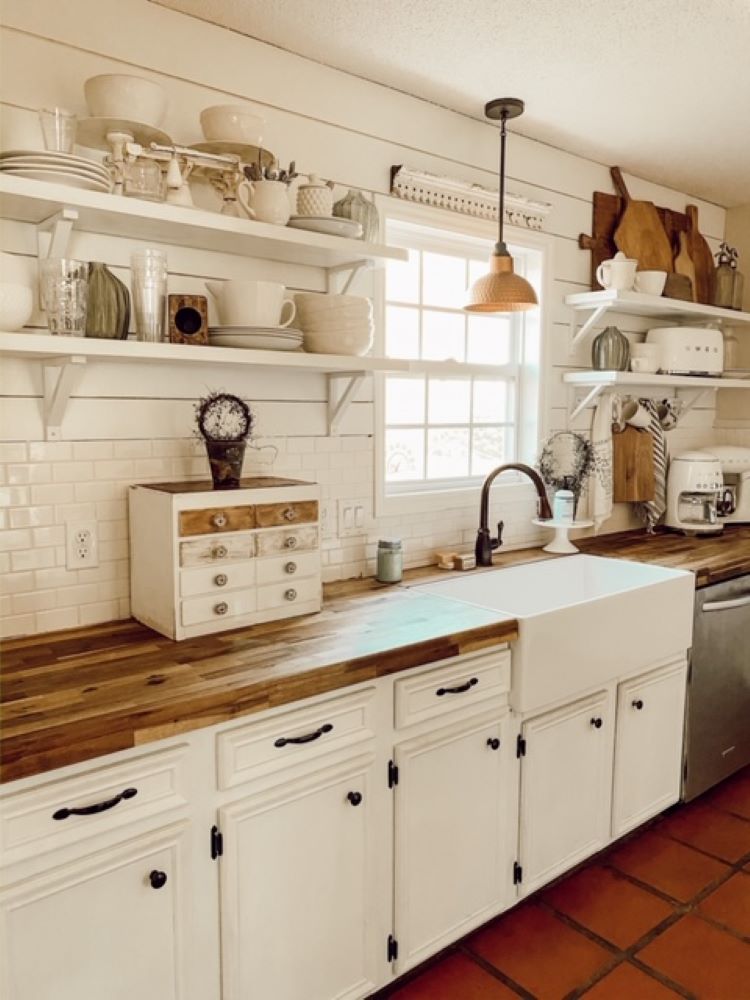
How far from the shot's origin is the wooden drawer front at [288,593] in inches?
77.2

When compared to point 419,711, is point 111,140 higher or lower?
higher

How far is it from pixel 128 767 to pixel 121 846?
145 mm

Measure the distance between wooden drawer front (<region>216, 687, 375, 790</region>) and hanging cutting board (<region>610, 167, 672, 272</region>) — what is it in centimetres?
243

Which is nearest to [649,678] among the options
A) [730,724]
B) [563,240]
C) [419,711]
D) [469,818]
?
[730,724]

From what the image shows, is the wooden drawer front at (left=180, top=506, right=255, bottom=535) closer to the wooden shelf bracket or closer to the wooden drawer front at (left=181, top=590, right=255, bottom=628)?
the wooden drawer front at (left=181, top=590, right=255, bottom=628)

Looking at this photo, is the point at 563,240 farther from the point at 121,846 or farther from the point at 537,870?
the point at 121,846

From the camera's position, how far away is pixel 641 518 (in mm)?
3564

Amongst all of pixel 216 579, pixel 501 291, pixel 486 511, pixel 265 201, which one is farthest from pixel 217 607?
pixel 501 291

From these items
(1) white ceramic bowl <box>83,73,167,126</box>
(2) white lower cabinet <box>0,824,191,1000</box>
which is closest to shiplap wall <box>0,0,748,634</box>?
(1) white ceramic bowl <box>83,73,167,126</box>

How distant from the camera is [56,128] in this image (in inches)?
65.3

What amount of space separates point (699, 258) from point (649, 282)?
2.25ft

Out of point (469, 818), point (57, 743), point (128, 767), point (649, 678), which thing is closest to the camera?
point (57, 743)

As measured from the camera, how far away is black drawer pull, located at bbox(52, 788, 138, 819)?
1318 millimetres

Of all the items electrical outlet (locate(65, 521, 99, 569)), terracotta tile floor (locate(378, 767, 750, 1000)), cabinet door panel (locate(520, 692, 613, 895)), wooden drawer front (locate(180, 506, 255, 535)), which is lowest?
terracotta tile floor (locate(378, 767, 750, 1000))
